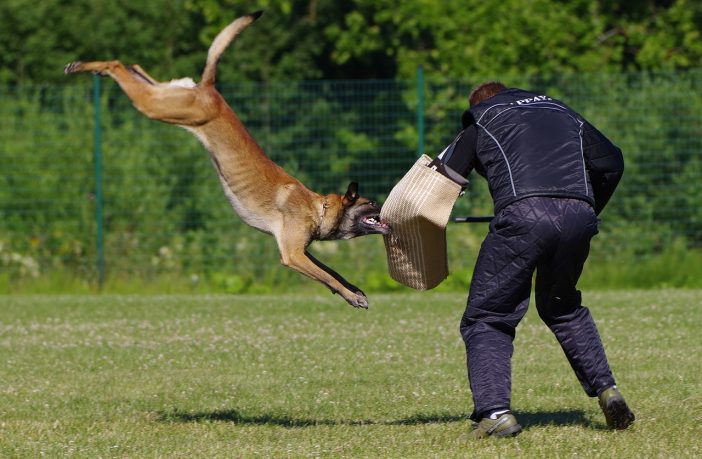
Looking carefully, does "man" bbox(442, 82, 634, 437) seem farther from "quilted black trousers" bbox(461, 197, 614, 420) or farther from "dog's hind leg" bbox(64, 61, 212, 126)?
"dog's hind leg" bbox(64, 61, 212, 126)

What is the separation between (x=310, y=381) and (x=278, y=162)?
23.7 ft

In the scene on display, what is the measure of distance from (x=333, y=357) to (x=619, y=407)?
3.53 m

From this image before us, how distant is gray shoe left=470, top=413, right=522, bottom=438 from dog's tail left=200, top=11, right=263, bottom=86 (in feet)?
8.14

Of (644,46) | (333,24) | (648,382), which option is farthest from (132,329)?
(333,24)

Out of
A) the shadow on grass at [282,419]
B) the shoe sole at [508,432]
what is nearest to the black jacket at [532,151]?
the shoe sole at [508,432]

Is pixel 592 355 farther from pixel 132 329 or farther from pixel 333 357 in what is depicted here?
pixel 132 329

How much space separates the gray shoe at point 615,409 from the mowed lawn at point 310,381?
81 mm

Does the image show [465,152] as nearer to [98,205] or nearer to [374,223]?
[374,223]

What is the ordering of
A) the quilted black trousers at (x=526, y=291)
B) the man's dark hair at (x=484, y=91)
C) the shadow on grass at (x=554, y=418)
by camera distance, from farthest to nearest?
the shadow on grass at (x=554, y=418) < the man's dark hair at (x=484, y=91) < the quilted black trousers at (x=526, y=291)

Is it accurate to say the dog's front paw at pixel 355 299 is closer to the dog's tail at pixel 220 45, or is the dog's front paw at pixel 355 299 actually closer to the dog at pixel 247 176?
the dog at pixel 247 176

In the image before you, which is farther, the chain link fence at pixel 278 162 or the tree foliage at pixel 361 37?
the tree foliage at pixel 361 37

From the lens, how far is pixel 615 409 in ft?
20.6

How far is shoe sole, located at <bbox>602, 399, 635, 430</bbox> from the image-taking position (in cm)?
627

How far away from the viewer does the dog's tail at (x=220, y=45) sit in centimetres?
686
